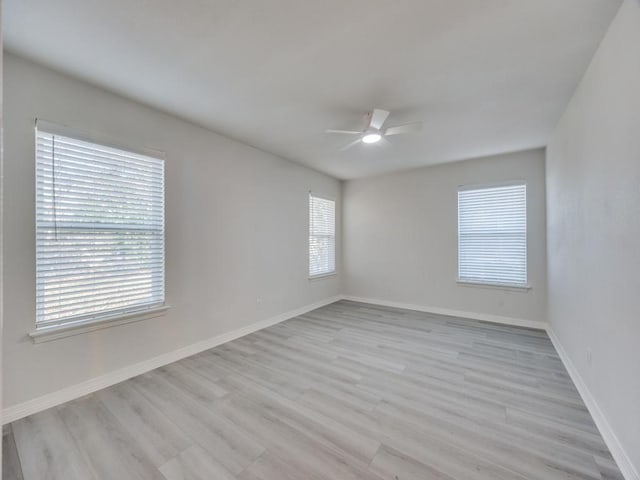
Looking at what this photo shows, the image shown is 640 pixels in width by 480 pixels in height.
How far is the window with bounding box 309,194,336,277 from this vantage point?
17.6ft

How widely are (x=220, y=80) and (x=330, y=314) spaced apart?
3766mm

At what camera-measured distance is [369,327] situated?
13.8 ft

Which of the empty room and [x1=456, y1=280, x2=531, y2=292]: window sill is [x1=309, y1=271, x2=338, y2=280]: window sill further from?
[x1=456, y1=280, x2=531, y2=292]: window sill

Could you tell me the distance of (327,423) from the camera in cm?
212

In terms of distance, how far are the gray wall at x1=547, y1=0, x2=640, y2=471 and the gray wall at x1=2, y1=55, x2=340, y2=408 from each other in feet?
11.7

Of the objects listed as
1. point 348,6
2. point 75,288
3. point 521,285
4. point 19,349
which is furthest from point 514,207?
point 19,349

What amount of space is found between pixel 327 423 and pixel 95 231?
8.33ft

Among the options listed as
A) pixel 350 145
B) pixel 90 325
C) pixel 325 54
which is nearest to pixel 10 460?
pixel 90 325

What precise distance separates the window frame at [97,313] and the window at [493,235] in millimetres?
4355

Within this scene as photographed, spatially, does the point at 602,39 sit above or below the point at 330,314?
above

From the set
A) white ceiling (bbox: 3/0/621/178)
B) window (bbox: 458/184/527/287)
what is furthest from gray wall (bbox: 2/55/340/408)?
window (bbox: 458/184/527/287)

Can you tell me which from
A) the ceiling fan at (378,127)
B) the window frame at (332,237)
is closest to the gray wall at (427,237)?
the window frame at (332,237)

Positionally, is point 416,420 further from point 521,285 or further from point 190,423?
point 521,285

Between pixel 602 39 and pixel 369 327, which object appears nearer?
pixel 602 39
